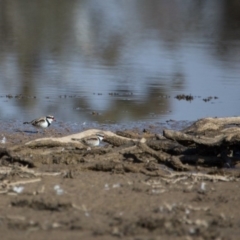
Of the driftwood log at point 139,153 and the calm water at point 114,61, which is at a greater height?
the calm water at point 114,61

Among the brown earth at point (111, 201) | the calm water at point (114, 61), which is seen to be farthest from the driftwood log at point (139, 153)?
the calm water at point (114, 61)

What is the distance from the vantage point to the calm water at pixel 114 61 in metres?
15.1

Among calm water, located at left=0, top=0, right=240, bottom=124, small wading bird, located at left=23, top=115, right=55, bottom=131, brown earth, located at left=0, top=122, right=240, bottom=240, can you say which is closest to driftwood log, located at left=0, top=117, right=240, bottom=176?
brown earth, located at left=0, top=122, right=240, bottom=240

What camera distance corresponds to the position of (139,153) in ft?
32.6

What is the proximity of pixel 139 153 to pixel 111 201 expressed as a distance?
6.82ft

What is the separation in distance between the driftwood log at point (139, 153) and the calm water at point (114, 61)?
3.48 meters

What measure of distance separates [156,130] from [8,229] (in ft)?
20.5

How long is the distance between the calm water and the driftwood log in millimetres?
3484

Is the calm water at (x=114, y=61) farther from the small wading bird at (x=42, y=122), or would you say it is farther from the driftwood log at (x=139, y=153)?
the driftwood log at (x=139, y=153)

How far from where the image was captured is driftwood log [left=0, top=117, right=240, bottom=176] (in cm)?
945

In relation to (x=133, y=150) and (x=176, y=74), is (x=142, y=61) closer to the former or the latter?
(x=176, y=74)

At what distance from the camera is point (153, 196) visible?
27.0 feet

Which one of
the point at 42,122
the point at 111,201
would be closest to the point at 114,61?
the point at 42,122

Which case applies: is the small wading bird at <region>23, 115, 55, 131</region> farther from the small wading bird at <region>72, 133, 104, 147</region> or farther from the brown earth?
the brown earth
